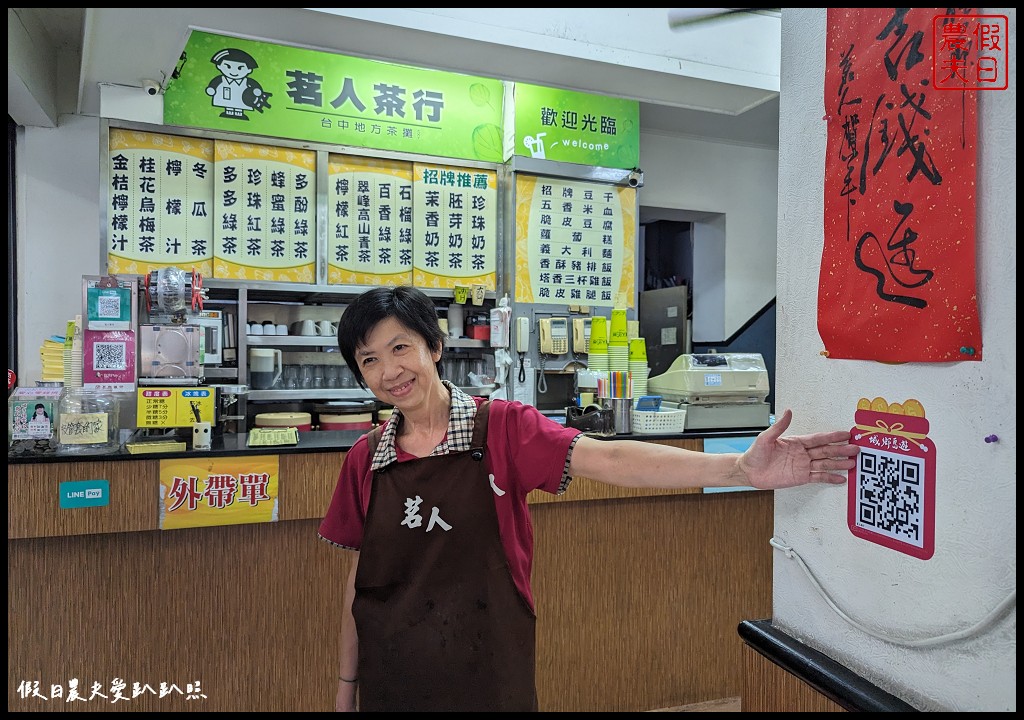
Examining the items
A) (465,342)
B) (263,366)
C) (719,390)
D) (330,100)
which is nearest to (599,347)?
(719,390)

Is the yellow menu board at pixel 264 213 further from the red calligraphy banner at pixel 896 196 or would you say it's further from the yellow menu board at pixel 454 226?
the red calligraphy banner at pixel 896 196

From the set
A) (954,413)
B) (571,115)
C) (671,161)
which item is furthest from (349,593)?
(671,161)

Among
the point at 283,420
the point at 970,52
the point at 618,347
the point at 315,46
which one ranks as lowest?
the point at 283,420

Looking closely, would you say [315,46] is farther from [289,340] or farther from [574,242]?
[574,242]

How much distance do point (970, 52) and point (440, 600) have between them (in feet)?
4.70

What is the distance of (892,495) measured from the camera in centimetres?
125

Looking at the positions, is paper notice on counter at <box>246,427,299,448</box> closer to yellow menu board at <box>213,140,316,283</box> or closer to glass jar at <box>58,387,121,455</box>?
glass jar at <box>58,387,121,455</box>

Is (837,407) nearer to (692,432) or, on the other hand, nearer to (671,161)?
(692,432)

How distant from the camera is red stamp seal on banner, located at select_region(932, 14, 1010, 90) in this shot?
1073mm

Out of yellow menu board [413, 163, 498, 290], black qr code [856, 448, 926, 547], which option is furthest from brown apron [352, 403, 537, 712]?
yellow menu board [413, 163, 498, 290]

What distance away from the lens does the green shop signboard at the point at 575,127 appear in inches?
176

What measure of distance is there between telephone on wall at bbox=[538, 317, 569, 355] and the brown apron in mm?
2899

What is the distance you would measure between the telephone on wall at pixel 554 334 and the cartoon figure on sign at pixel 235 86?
83.6 inches

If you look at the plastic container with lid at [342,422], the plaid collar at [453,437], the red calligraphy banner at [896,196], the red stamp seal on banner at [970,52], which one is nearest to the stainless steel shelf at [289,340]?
the plastic container with lid at [342,422]
